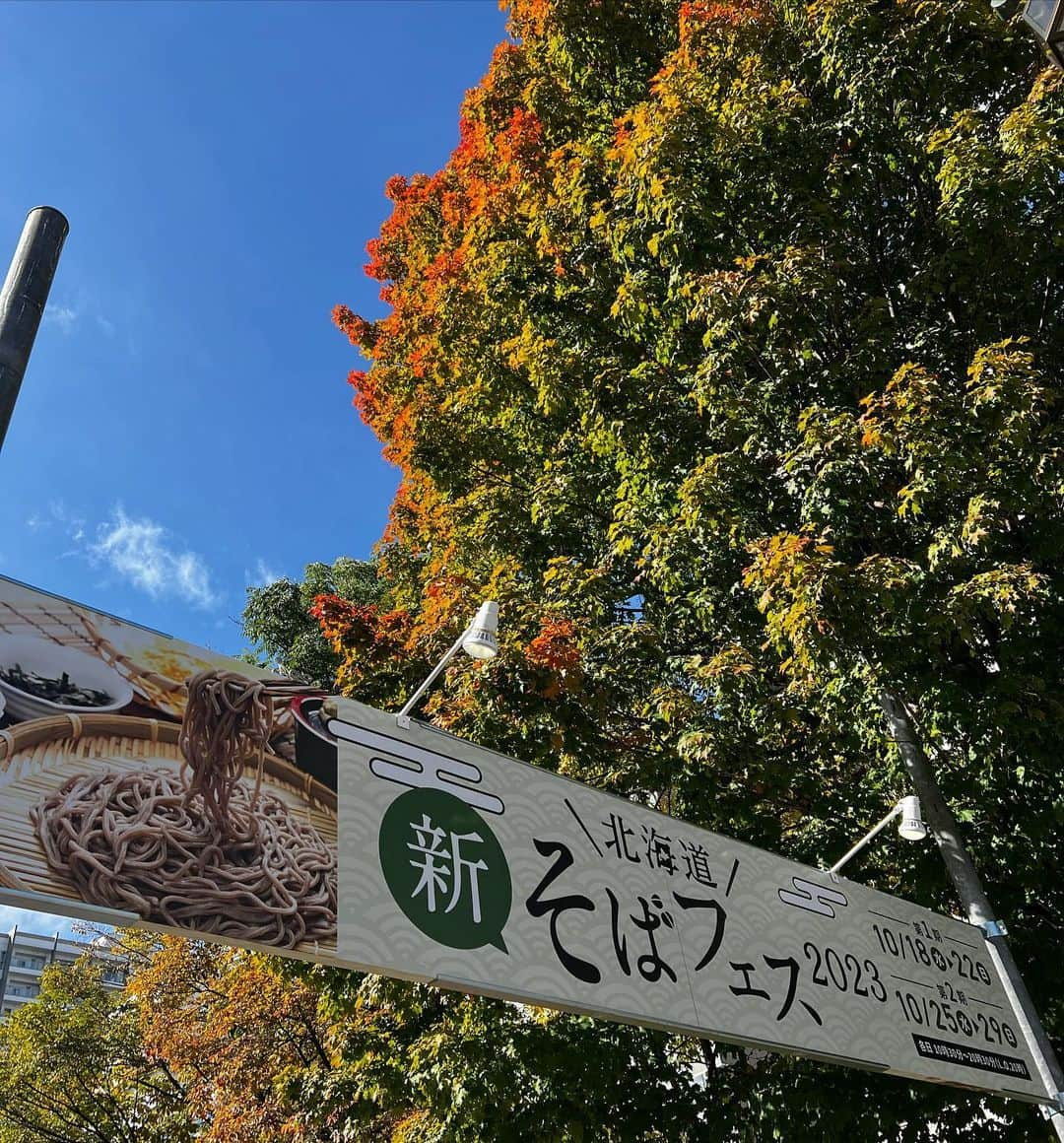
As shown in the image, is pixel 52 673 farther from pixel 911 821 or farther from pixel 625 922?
pixel 911 821

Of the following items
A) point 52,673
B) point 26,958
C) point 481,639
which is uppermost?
point 26,958

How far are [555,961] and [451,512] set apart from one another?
6127 mm

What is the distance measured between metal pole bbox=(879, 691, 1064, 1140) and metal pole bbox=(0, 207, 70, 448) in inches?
225

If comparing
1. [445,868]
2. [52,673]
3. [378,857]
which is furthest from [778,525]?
[52,673]

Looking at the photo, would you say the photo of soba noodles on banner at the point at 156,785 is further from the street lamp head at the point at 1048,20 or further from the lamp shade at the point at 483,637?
the street lamp head at the point at 1048,20

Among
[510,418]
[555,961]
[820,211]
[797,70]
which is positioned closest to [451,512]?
[510,418]

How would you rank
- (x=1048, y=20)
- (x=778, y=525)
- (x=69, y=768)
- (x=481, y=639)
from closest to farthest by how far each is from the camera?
(x=69, y=768), (x=481, y=639), (x=1048, y=20), (x=778, y=525)

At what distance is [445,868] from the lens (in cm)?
411

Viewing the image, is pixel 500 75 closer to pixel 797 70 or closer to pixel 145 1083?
pixel 797 70

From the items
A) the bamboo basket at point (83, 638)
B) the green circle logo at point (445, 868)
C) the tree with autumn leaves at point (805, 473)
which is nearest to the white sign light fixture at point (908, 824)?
the tree with autumn leaves at point (805, 473)

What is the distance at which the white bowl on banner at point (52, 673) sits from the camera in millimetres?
3441

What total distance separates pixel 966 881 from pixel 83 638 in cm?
589

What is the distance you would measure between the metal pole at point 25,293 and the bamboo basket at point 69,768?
1.38m

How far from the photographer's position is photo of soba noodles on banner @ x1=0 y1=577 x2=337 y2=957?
10.8ft
